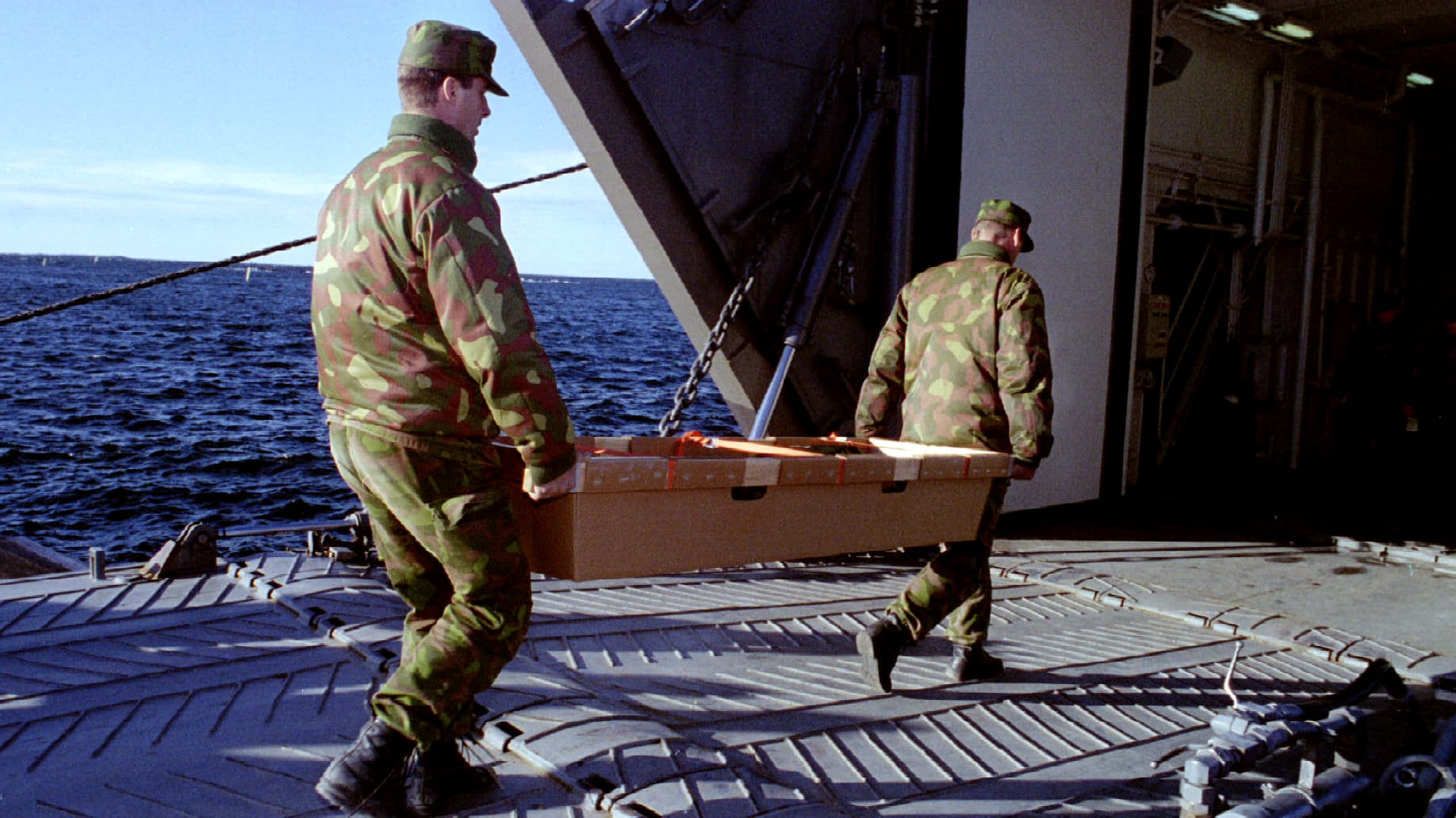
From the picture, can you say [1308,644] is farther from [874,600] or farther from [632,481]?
[632,481]

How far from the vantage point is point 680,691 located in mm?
3926

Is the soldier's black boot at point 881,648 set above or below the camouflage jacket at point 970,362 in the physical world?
below

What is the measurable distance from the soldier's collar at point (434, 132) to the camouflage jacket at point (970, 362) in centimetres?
217

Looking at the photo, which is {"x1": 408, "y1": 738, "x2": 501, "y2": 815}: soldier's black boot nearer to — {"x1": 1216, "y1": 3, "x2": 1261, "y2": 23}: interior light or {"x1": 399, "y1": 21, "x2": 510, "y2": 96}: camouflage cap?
{"x1": 399, "y1": 21, "x2": 510, "y2": 96}: camouflage cap

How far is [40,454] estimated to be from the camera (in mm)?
25234

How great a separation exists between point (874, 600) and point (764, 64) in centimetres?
323

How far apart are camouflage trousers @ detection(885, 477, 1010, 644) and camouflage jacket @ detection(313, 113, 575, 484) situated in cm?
183

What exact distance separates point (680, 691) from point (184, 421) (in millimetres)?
30607

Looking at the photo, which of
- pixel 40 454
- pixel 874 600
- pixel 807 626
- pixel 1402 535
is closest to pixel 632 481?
pixel 807 626

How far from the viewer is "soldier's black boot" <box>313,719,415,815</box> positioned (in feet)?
8.90

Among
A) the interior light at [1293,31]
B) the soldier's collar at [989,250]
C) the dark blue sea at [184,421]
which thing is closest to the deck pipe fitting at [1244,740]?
the soldier's collar at [989,250]

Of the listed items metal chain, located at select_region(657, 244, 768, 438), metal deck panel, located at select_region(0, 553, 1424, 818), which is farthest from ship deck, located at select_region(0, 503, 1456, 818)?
metal chain, located at select_region(657, 244, 768, 438)

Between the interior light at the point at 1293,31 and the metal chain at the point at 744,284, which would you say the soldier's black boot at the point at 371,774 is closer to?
the metal chain at the point at 744,284

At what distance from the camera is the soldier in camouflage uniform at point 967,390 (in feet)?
13.3
